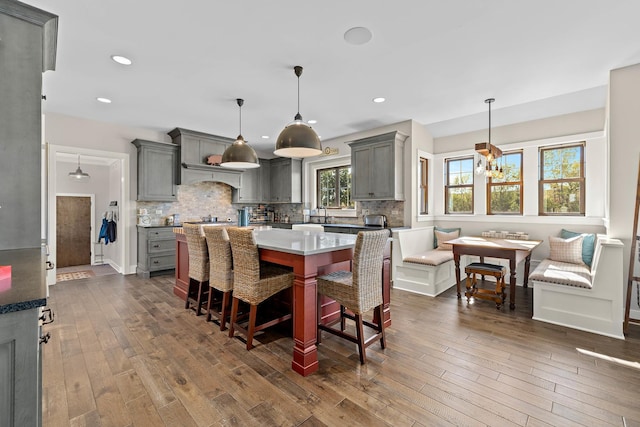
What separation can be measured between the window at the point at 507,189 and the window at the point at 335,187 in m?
2.54

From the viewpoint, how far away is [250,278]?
2.51 meters

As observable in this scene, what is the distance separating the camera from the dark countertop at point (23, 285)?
89 centimetres

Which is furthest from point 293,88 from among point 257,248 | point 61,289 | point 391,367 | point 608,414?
point 61,289

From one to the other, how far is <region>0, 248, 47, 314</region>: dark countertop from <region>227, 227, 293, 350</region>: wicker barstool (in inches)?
49.9

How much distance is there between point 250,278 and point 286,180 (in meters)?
4.70

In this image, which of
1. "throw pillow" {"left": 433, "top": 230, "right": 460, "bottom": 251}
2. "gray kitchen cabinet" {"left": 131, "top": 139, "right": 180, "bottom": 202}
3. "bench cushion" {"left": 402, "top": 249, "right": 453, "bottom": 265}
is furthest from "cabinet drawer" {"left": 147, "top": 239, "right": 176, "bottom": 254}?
"throw pillow" {"left": 433, "top": 230, "right": 460, "bottom": 251}

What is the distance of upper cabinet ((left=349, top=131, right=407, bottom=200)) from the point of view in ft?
16.3

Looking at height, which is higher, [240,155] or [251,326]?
[240,155]

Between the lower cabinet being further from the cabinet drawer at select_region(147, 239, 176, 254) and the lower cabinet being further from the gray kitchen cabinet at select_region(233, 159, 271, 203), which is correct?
the gray kitchen cabinet at select_region(233, 159, 271, 203)

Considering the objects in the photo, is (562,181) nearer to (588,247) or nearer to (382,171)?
(588,247)

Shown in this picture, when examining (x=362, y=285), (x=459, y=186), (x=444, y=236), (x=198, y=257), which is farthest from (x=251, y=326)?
(x=459, y=186)

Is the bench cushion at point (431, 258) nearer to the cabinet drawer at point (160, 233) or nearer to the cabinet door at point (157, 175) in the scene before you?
the cabinet drawer at point (160, 233)

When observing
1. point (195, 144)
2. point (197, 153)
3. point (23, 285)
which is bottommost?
point (23, 285)

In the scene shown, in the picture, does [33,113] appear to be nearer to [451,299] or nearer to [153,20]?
[153,20]
